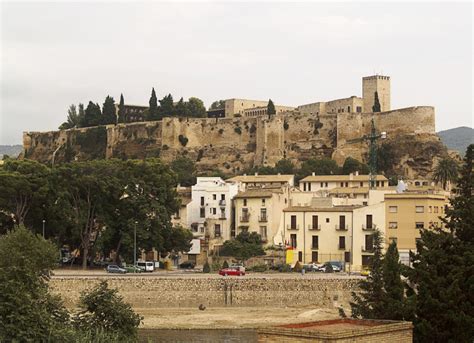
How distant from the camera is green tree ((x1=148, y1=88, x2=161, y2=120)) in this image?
440ft

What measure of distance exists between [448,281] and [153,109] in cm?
11041

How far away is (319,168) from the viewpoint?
10438 centimetres

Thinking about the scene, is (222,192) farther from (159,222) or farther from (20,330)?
(20,330)

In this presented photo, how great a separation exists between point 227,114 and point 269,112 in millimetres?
15472

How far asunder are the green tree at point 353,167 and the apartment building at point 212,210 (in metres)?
26.3

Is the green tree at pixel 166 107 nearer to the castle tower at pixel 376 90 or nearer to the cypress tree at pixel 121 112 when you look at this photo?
the cypress tree at pixel 121 112

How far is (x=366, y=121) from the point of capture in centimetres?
11881

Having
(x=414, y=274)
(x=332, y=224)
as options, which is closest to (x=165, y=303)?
(x=332, y=224)


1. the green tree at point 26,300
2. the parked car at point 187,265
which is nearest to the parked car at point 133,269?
the parked car at point 187,265

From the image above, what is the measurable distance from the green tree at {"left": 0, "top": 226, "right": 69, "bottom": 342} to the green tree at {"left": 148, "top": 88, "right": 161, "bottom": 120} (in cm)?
9566

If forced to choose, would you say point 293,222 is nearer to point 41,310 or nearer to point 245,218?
point 245,218

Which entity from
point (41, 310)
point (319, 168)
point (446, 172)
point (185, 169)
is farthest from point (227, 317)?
point (185, 169)

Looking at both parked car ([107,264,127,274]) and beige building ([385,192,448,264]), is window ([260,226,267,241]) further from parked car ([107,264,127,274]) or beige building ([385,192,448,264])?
parked car ([107,264,127,274])

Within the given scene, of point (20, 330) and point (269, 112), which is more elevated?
point (269, 112)
